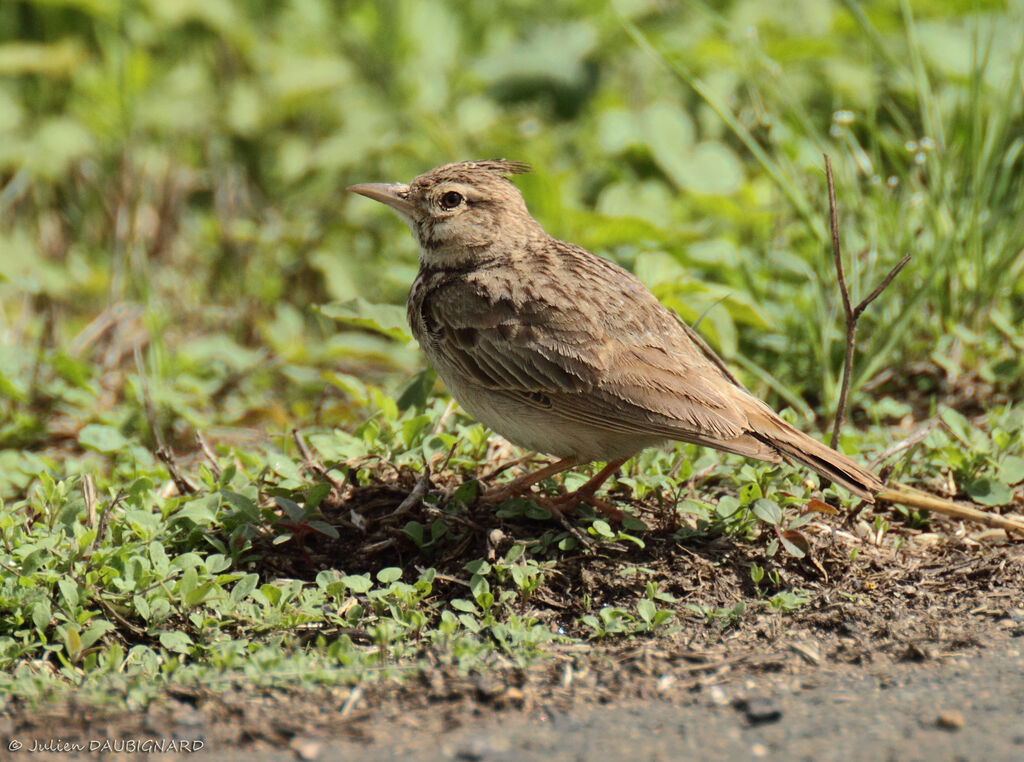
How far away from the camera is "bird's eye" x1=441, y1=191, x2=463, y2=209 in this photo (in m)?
5.11

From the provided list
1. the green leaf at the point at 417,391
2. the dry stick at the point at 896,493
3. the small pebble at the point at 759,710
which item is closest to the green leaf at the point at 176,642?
the small pebble at the point at 759,710

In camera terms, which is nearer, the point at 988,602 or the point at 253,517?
the point at 988,602

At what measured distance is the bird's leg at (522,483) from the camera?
14.4 feet

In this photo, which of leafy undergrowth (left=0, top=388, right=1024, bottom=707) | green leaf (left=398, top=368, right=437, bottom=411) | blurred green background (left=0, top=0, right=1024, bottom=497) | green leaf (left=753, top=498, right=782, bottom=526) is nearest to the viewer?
leafy undergrowth (left=0, top=388, right=1024, bottom=707)

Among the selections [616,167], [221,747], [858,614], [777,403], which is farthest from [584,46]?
[221,747]

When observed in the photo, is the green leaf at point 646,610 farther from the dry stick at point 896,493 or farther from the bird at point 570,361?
the dry stick at point 896,493

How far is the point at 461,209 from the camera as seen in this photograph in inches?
201

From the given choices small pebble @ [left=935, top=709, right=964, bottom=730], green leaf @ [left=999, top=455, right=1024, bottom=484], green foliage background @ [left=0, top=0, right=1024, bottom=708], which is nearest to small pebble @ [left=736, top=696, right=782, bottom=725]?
small pebble @ [left=935, top=709, right=964, bottom=730]

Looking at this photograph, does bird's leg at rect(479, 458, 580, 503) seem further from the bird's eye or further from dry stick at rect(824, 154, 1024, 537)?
the bird's eye

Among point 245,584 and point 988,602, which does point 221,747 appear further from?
point 988,602

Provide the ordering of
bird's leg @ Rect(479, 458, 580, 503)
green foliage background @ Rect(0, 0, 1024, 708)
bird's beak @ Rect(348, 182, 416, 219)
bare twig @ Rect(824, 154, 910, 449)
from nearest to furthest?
bare twig @ Rect(824, 154, 910, 449) → bird's leg @ Rect(479, 458, 580, 503) → bird's beak @ Rect(348, 182, 416, 219) → green foliage background @ Rect(0, 0, 1024, 708)

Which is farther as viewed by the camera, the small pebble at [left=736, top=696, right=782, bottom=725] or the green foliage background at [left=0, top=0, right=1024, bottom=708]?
the green foliage background at [left=0, top=0, right=1024, bottom=708]

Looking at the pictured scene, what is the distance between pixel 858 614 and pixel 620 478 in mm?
1148

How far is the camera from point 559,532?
4.19 metres
